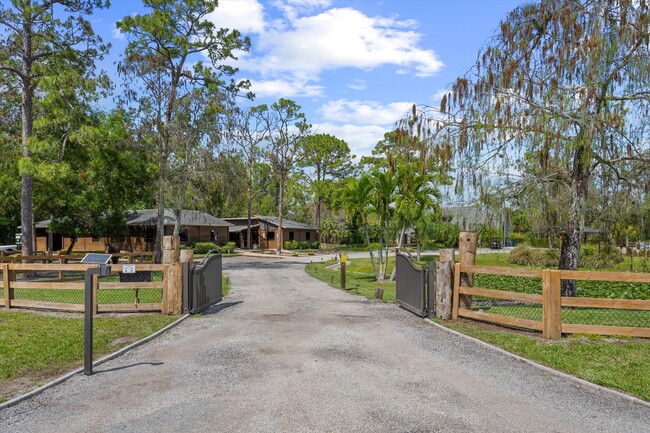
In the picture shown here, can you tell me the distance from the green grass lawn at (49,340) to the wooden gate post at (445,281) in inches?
215

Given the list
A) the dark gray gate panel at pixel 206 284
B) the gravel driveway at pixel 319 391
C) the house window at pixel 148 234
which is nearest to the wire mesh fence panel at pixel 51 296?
the dark gray gate panel at pixel 206 284

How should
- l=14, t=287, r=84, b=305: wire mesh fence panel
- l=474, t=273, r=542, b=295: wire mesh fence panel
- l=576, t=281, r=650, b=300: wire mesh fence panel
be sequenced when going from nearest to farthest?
l=14, t=287, r=84, b=305: wire mesh fence panel, l=576, t=281, r=650, b=300: wire mesh fence panel, l=474, t=273, r=542, b=295: wire mesh fence panel

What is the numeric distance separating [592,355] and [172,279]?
7.90 meters

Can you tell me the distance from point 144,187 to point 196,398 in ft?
82.4

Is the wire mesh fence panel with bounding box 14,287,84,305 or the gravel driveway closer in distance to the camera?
the gravel driveway

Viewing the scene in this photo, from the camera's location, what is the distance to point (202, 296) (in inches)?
434

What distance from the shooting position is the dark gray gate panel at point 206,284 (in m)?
10.6

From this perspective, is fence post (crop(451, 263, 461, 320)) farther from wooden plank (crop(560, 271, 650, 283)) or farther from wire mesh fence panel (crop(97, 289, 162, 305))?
wire mesh fence panel (crop(97, 289, 162, 305))

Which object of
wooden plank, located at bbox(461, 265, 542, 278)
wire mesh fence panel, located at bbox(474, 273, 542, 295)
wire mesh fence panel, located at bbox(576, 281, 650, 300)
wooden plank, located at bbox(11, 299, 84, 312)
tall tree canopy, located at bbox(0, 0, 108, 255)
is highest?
tall tree canopy, located at bbox(0, 0, 108, 255)

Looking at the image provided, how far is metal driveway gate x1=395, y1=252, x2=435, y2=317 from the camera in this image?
395 inches

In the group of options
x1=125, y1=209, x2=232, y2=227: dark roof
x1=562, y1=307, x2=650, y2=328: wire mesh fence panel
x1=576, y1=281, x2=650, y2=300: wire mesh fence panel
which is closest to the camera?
x1=562, y1=307, x2=650, y2=328: wire mesh fence panel

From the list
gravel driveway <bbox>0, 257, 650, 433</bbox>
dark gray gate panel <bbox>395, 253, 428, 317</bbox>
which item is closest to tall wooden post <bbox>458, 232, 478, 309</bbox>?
dark gray gate panel <bbox>395, 253, 428, 317</bbox>

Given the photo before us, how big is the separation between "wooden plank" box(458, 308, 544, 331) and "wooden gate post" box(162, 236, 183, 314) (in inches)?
231

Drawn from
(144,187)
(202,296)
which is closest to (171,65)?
(144,187)
